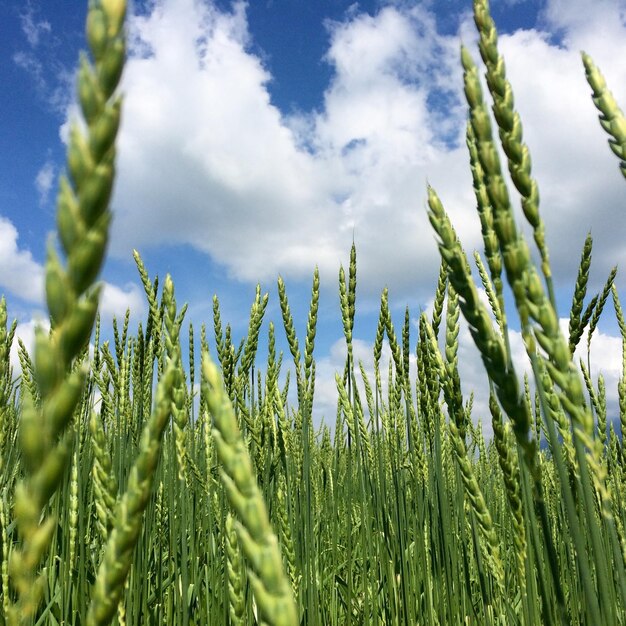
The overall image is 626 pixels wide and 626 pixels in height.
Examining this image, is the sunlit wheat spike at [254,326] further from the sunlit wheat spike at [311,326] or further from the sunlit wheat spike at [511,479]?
the sunlit wheat spike at [511,479]

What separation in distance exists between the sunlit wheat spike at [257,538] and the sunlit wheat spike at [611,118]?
84cm

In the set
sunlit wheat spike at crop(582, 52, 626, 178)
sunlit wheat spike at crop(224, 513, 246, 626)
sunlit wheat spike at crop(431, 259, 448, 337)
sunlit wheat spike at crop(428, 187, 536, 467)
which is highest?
sunlit wheat spike at crop(431, 259, 448, 337)

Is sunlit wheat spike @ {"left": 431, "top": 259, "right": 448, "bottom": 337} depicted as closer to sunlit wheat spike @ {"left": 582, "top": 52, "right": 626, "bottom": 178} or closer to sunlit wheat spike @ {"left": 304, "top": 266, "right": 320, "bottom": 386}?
sunlit wheat spike @ {"left": 304, "top": 266, "right": 320, "bottom": 386}

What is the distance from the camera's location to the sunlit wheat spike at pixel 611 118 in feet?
3.15

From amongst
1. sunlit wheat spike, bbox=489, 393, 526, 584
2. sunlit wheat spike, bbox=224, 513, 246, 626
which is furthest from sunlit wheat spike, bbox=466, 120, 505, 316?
sunlit wheat spike, bbox=224, 513, 246, 626

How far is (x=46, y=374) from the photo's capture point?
42cm

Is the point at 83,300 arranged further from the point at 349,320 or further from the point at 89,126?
the point at 349,320

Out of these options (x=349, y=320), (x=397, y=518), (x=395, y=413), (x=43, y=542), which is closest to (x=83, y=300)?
(x=43, y=542)

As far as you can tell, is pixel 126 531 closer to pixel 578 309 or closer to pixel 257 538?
pixel 257 538

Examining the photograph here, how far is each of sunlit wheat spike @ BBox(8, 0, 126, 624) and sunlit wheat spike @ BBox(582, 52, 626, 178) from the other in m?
0.86

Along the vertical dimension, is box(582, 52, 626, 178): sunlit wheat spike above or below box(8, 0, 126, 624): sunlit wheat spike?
above

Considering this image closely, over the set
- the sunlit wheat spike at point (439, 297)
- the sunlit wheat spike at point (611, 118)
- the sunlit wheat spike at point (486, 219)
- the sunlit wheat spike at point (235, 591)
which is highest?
the sunlit wheat spike at point (439, 297)

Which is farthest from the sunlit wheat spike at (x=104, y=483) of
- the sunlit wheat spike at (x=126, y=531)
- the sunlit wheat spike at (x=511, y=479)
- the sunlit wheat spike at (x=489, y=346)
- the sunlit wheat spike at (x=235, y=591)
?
the sunlit wheat spike at (x=511, y=479)

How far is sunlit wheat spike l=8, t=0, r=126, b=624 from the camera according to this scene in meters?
0.41
